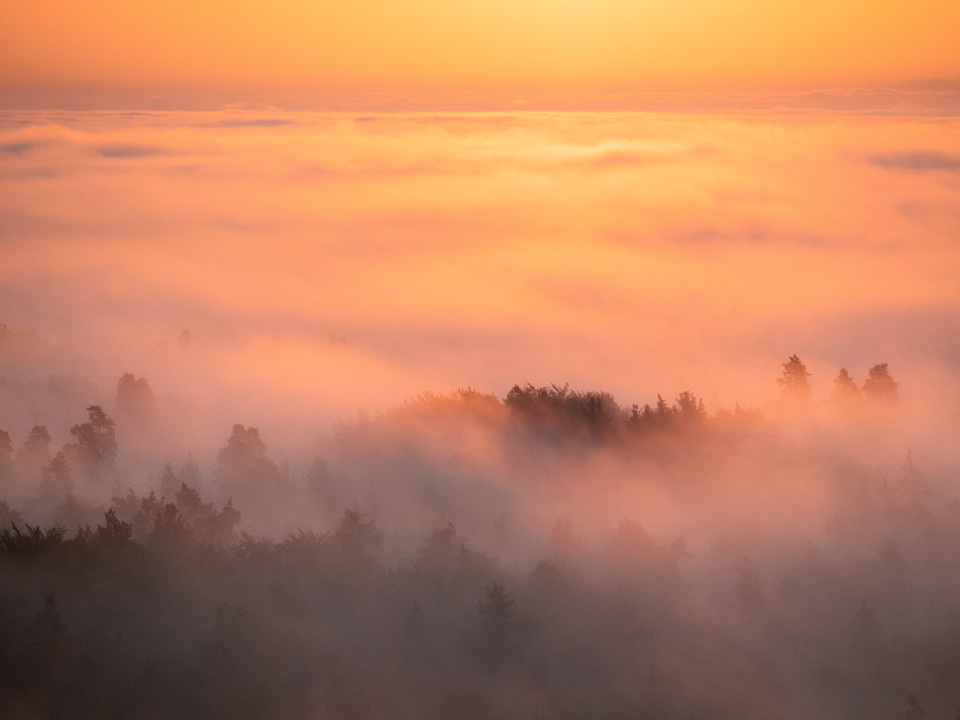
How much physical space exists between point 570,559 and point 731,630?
8.23 m

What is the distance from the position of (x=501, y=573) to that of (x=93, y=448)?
3521cm

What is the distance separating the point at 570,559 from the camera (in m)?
42.8

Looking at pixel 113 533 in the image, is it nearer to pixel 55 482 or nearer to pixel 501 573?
pixel 501 573

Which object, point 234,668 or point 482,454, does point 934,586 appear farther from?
point 234,668

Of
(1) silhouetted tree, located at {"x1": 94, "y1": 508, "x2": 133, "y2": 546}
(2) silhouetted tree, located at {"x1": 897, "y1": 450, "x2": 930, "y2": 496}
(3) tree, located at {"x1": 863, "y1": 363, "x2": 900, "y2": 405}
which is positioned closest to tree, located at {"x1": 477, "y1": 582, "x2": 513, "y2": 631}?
(1) silhouetted tree, located at {"x1": 94, "y1": 508, "x2": 133, "y2": 546}

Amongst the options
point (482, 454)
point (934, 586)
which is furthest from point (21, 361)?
point (934, 586)

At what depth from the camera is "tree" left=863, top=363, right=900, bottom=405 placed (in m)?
74.0

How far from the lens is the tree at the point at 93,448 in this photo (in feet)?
200

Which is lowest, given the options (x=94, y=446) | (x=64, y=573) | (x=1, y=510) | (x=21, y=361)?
(x=64, y=573)

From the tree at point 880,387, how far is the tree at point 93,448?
62041 mm

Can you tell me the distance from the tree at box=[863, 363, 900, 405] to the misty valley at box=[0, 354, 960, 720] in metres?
4.75

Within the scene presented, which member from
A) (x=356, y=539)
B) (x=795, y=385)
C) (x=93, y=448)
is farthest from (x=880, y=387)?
(x=93, y=448)

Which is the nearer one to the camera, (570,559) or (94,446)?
(570,559)

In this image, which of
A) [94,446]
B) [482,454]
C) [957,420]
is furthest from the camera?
[957,420]
